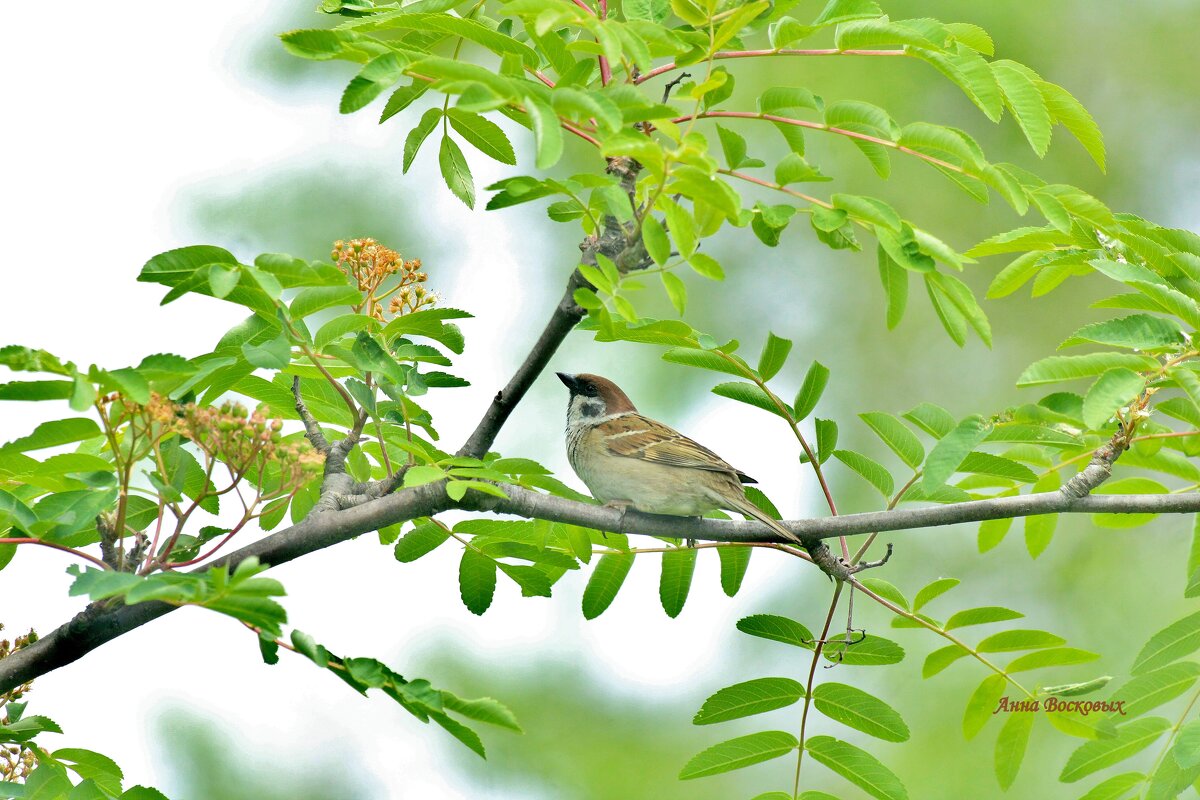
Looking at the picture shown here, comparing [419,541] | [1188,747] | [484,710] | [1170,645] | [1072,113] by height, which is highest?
[1072,113]

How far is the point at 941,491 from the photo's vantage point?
10.3ft

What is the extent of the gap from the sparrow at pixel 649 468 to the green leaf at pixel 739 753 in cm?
79

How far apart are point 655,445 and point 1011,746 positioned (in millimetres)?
1872

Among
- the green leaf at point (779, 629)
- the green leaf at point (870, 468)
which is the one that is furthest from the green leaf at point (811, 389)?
the green leaf at point (779, 629)

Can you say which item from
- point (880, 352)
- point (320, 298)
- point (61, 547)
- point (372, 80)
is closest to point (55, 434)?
point (61, 547)

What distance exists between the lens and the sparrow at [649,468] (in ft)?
14.3

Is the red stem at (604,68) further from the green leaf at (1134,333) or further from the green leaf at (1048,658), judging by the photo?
the green leaf at (1048,658)

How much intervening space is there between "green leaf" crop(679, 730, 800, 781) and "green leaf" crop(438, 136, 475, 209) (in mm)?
1750

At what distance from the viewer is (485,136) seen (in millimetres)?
3299

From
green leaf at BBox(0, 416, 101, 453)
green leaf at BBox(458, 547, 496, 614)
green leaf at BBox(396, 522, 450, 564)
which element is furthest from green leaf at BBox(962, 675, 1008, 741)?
green leaf at BBox(0, 416, 101, 453)

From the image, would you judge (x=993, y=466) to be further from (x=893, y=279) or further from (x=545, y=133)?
(x=545, y=133)

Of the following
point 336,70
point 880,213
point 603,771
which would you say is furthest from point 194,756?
point 880,213

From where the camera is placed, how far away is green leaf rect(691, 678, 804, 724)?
3262 mm

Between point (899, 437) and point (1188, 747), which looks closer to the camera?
point (1188, 747)
